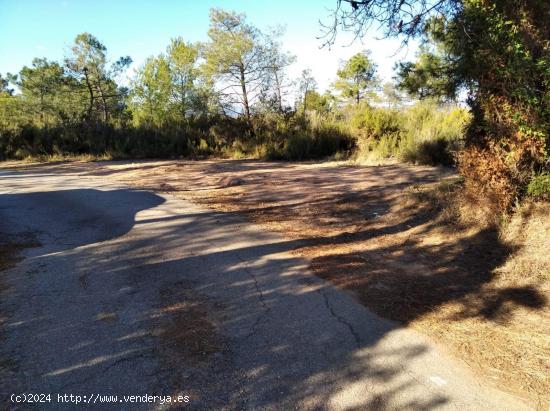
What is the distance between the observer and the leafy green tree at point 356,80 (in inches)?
1534

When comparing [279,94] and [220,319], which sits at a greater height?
[279,94]

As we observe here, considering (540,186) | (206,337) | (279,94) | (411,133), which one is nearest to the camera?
(206,337)

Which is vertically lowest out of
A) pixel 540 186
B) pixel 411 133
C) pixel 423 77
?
pixel 540 186

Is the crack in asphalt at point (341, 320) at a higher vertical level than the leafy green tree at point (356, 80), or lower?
lower

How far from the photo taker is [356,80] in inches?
1576

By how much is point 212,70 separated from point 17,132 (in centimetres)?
1124

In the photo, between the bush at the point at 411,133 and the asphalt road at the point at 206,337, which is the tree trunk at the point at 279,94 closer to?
the bush at the point at 411,133

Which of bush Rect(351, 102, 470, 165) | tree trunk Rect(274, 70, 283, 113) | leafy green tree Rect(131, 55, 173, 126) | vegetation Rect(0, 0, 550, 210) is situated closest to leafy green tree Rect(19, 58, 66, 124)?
vegetation Rect(0, 0, 550, 210)

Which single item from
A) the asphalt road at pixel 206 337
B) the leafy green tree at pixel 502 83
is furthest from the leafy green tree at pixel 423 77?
the asphalt road at pixel 206 337

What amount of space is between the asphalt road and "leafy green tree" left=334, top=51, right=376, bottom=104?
1432 inches

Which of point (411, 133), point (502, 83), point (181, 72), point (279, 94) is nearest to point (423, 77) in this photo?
point (411, 133)

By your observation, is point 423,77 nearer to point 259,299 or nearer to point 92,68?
point 259,299

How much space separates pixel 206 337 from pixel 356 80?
39.8 metres

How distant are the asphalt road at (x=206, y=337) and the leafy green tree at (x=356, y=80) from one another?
119 ft
